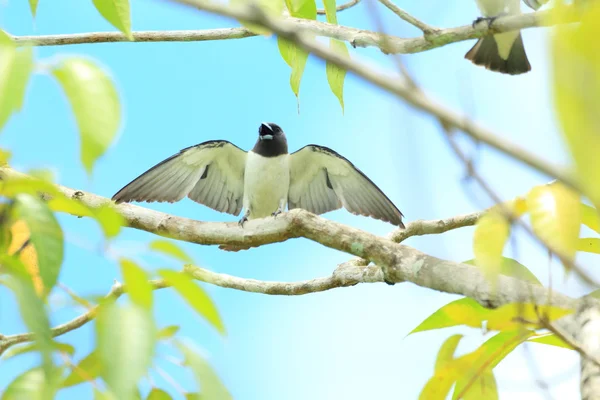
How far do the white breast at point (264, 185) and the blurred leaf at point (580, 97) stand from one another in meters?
6.42

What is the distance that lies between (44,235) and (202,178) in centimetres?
621

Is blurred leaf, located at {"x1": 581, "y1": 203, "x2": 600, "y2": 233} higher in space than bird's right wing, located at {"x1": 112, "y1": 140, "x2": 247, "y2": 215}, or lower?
lower

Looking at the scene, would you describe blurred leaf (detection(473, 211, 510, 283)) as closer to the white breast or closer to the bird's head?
the white breast

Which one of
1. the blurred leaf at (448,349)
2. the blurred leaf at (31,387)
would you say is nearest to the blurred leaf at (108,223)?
the blurred leaf at (31,387)

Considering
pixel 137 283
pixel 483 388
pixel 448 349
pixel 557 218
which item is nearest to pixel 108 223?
pixel 137 283

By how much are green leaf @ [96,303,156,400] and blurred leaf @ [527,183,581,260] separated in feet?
2.63

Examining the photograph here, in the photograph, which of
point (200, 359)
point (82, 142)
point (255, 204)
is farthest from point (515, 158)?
point (255, 204)

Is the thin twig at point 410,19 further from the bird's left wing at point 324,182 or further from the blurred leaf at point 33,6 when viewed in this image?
the bird's left wing at point 324,182

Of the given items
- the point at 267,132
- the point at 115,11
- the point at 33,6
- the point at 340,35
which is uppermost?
the point at 267,132

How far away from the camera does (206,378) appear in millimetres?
1548

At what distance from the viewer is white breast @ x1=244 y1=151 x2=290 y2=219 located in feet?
23.4

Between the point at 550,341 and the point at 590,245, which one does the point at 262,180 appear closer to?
the point at 590,245

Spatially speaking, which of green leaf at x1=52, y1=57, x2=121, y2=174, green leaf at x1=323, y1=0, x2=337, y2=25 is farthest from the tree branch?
green leaf at x1=323, y1=0, x2=337, y2=25

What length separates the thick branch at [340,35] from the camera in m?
3.32
